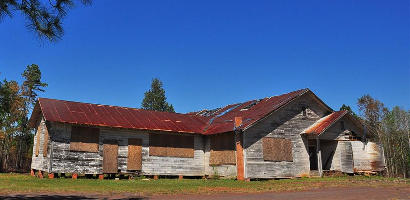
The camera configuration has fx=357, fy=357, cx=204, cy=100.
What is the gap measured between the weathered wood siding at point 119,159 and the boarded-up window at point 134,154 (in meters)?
0.21

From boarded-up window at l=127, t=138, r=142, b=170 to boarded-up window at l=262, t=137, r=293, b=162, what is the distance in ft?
26.0

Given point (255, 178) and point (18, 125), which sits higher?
point (18, 125)

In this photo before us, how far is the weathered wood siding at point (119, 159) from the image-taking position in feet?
67.5

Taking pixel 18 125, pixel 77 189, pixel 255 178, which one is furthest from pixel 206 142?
pixel 18 125

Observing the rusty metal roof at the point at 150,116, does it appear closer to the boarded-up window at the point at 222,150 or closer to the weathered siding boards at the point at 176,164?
the boarded-up window at the point at 222,150

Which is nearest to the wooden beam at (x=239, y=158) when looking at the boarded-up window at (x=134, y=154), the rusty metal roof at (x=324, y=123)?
the rusty metal roof at (x=324, y=123)

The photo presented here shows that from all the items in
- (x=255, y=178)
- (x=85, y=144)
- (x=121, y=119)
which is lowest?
(x=255, y=178)

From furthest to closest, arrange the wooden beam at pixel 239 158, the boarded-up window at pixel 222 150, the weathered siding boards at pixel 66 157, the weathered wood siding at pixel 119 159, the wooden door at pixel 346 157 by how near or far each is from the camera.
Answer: the wooden door at pixel 346 157
the boarded-up window at pixel 222 150
the wooden beam at pixel 239 158
the weathered wood siding at pixel 119 159
the weathered siding boards at pixel 66 157

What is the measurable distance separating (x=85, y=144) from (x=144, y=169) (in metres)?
4.03

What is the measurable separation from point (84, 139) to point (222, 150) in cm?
870

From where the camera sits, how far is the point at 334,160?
24531 millimetres

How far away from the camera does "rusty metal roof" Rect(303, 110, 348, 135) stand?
23094 millimetres

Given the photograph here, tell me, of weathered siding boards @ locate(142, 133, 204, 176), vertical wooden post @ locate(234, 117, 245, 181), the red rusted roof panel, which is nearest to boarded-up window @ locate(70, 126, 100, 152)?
weathered siding boards @ locate(142, 133, 204, 176)

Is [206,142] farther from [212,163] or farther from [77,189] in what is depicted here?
[77,189]
